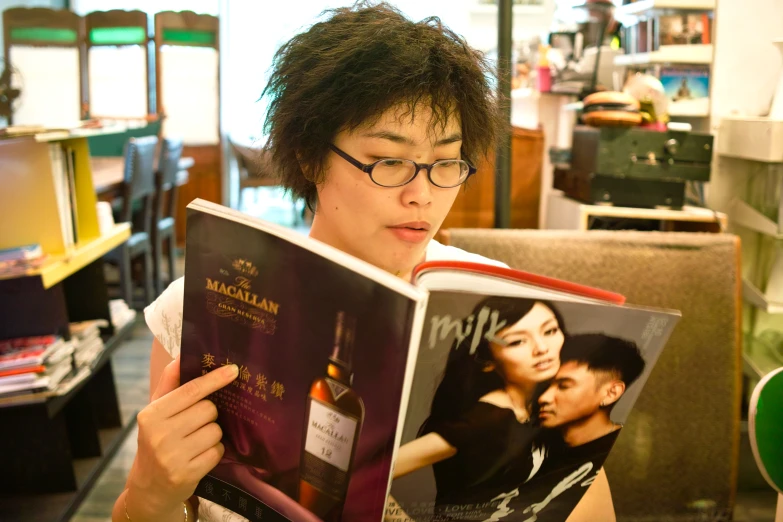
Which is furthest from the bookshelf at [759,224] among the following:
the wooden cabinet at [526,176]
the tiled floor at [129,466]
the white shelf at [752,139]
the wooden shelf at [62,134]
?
the wooden shelf at [62,134]

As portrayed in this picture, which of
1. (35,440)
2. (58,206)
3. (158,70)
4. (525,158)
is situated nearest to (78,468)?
(35,440)

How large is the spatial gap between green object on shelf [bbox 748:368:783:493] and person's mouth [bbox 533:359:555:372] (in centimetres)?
33

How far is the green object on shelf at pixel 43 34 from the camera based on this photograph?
5.96 m

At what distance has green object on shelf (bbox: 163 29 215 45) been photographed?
6.03 m

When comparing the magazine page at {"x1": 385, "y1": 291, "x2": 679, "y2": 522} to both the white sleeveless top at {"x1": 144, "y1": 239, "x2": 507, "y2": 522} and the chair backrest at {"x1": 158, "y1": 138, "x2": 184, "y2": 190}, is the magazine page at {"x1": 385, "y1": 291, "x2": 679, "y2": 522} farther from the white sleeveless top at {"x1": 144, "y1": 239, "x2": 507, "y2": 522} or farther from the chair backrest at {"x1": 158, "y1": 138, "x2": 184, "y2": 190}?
the chair backrest at {"x1": 158, "y1": 138, "x2": 184, "y2": 190}

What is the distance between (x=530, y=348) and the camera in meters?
0.65

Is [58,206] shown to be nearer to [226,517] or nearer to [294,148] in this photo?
[294,148]

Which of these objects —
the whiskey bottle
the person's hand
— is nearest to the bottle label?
the whiskey bottle

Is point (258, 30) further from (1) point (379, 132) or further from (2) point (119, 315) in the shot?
(1) point (379, 132)

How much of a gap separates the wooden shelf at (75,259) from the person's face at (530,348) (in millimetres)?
1468

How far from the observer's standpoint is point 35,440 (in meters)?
2.09

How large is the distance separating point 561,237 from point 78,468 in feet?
6.07

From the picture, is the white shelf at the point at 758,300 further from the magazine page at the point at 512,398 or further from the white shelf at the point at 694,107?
the magazine page at the point at 512,398

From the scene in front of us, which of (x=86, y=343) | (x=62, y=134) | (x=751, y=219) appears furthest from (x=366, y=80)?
(x=751, y=219)
